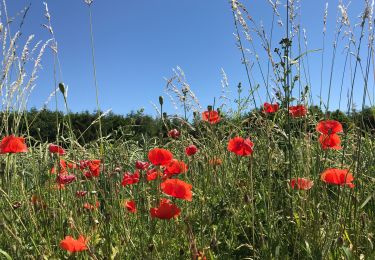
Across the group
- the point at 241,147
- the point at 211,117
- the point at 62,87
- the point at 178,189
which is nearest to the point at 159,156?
the point at 178,189

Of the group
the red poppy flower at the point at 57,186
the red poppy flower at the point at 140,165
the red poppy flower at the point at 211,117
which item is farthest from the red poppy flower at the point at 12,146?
the red poppy flower at the point at 211,117

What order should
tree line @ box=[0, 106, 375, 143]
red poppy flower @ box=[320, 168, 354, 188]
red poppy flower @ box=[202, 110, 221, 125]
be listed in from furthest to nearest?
red poppy flower @ box=[202, 110, 221, 125], tree line @ box=[0, 106, 375, 143], red poppy flower @ box=[320, 168, 354, 188]

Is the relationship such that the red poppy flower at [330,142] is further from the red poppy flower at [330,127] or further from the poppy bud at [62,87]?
the poppy bud at [62,87]

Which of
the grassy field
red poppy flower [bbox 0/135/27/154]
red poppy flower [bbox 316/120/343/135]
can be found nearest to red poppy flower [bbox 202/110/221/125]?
the grassy field

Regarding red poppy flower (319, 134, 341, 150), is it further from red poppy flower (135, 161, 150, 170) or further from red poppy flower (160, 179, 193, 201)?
red poppy flower (135, 161, 150, 170)

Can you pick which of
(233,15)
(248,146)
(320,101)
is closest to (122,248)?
(248,146)

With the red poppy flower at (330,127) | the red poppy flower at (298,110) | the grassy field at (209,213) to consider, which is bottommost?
the grassy field at (209,213)

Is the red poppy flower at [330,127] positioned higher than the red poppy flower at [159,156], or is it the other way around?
the red poppy flower at [330,127]

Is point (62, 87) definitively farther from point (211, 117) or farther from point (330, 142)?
point (330, 142)

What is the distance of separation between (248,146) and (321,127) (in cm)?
30

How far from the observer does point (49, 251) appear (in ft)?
5.48

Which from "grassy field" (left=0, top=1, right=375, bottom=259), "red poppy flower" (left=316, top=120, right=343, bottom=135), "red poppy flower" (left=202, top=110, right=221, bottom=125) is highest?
"red poppy flower" (left=202, top=110, right=221, bottom=125)

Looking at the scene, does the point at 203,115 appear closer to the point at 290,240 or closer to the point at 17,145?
the point at 290,240

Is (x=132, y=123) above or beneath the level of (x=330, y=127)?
above
